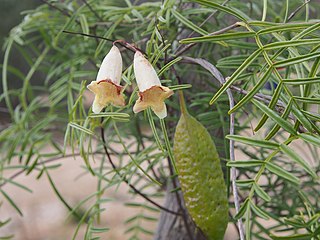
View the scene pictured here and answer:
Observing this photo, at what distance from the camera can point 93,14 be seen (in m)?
0.68

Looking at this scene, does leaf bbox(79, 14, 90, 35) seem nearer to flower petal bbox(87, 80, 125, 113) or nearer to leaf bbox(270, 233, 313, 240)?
flower petal bbox(87, 80, 125, 113)

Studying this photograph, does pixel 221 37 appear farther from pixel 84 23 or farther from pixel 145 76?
pixel 84 23

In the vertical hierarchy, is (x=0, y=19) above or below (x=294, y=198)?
above

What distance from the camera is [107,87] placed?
39cm

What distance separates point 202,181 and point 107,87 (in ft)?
0.30

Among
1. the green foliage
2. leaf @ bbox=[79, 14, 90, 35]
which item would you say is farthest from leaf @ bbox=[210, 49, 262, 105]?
leaf @ bbox=[79, 14, 90, 35]

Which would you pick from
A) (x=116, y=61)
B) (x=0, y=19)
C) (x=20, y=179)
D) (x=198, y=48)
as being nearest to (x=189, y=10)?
(x=198, y=48)

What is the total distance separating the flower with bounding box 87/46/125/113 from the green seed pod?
0.19 feet

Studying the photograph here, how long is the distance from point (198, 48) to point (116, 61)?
0.90 ft

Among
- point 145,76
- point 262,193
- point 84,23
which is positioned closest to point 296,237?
point 262,193

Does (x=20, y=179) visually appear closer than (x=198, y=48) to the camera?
No

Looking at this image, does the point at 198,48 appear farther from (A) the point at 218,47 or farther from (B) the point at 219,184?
(B) the point at 219,184

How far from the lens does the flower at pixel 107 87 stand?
0.38 meters

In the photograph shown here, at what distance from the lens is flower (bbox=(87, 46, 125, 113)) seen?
38 cm
